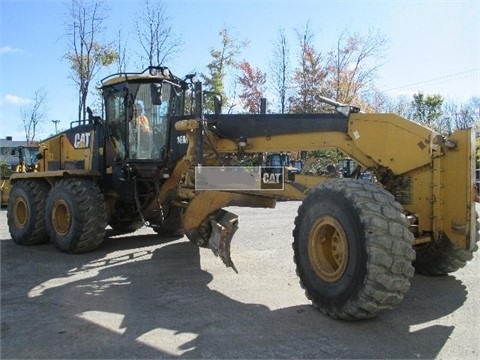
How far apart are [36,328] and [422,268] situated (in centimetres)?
461

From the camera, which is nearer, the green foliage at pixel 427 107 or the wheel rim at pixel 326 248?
the wheel rim at pixel 326 248

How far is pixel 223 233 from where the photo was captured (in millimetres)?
6309

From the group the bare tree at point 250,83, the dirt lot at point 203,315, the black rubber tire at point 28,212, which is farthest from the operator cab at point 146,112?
the bare tree at point 250,83

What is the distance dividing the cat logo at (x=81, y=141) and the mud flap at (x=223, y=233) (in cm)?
387

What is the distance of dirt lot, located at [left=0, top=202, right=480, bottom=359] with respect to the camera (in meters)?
3.99

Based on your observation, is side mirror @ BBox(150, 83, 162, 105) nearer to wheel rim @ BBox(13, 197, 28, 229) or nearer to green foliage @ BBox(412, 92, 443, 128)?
wheel rim @ BBox(13, 197, 28, 229)

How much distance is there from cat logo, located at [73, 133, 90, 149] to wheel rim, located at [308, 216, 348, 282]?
5903 millimetres

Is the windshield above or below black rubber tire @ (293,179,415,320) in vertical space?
above

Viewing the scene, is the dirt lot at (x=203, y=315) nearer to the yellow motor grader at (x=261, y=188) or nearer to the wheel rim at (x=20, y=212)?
the yellow motor grader at (x=261, y=188)

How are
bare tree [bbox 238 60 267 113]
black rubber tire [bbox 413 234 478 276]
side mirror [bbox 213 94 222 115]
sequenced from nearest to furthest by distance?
black rubber tire [bbox 413 234 478 276]
side mirror [bbox 213 94 222 115]
bare tree [bbox 238 60 267 113]

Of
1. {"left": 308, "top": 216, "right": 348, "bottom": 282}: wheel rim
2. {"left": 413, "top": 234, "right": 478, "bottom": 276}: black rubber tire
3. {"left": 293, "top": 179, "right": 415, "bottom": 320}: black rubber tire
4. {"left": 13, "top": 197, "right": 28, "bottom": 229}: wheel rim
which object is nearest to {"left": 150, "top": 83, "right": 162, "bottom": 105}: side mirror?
{"left": 293, "top": 179, "right": 415, "bottom": 320}: black rubber tire

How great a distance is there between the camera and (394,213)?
171 inches

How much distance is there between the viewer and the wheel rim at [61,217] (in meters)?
8.41

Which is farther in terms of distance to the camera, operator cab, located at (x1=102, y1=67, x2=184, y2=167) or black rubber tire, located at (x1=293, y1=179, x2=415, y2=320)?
operator cab, located at (x1=102, y1=67, x2=184, y2=167)
